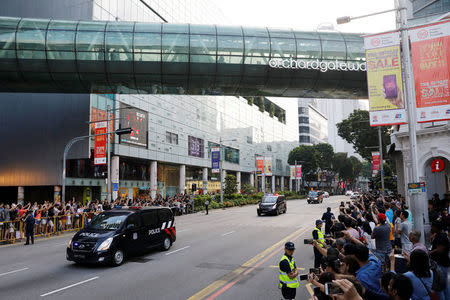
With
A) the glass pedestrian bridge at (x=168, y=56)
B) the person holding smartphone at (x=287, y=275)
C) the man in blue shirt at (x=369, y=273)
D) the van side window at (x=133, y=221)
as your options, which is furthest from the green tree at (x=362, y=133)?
the man in blue shirt at (x=369, y=273)

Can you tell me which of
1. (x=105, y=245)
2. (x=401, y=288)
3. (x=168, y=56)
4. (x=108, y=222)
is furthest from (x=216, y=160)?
(x=401, y=288)

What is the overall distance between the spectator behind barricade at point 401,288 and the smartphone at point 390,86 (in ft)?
27.0

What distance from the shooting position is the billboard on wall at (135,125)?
3658 cm

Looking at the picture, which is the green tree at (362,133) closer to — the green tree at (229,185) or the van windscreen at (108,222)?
the green tree at (229,185)

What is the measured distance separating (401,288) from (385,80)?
866cm

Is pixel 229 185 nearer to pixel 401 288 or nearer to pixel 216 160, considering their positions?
pixel 216 160

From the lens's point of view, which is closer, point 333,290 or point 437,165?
point 333,290

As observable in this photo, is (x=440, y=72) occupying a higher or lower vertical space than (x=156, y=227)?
higher

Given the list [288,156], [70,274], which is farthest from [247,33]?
[288,156]

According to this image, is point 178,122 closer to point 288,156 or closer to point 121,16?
point 121,16

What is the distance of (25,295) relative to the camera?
7906mm

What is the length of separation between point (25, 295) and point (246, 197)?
44.2 m

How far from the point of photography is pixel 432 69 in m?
9.98

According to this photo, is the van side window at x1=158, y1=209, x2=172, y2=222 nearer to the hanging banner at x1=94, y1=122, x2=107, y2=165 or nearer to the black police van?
the black police van
